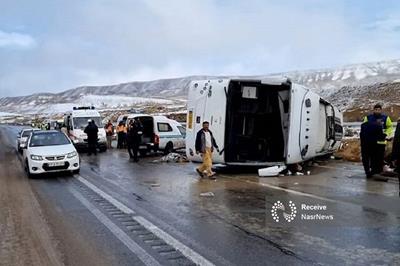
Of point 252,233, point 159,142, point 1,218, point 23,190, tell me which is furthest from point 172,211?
point 159,142

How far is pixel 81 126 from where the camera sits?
89.2 feet

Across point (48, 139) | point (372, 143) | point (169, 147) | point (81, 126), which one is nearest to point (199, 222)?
point (372, 143)

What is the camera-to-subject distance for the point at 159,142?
75.1 ft

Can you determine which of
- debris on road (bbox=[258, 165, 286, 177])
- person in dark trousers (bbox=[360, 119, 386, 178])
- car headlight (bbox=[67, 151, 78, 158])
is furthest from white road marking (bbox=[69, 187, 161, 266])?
person in dark trousers (bbox=[360, 119, 386, 178])

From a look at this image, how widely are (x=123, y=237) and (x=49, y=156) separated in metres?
8.49

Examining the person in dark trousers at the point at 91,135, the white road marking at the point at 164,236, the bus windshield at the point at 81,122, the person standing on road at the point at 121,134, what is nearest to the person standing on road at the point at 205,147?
the white road marking at the point at 164,236

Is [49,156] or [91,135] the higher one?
[91,135]

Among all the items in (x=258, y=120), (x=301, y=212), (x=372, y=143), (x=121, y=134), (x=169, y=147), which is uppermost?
(x=258, y=120)

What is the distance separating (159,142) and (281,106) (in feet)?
28.4

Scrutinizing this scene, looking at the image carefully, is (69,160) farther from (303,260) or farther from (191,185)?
(303,260)

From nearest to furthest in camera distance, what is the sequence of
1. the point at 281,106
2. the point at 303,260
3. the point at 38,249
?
the point at 303,260 < the point at 38,249 < the point at 281,106

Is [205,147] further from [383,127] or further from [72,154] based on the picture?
[383,127]

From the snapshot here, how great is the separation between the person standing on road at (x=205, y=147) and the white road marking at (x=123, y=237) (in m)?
Answer: 4.60

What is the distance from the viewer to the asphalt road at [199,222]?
5926mm
